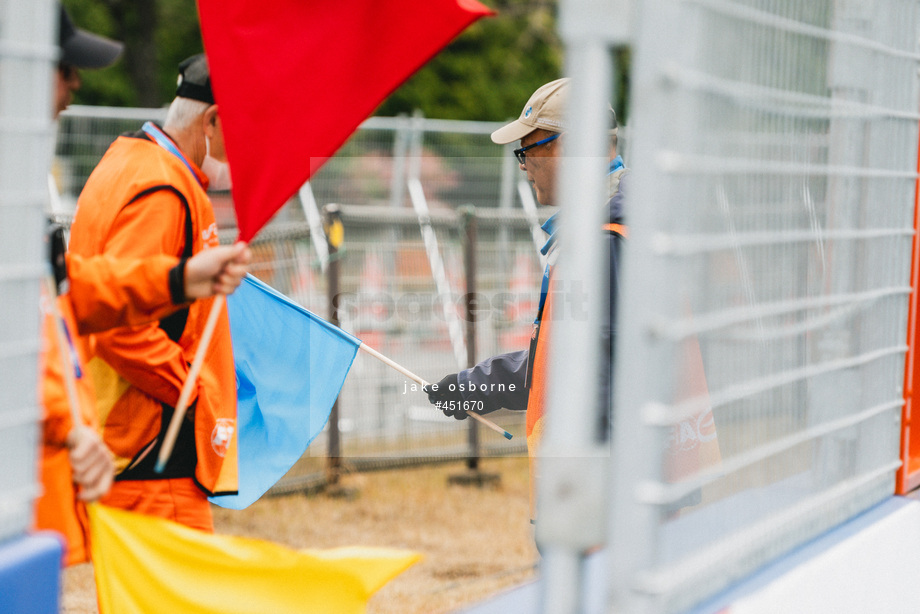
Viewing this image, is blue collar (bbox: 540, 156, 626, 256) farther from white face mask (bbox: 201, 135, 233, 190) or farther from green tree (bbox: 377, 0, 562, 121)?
green tree (bbox: 377, 0, 562, 121)

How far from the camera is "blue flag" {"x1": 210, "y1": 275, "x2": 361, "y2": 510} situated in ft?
10.5

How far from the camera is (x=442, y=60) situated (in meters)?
23.0

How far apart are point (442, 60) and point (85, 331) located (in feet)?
71.4

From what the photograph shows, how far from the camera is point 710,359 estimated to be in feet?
5.12

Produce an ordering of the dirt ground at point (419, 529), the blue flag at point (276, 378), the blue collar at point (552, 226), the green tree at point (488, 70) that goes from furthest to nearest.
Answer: the green tree at point (488, 70) < the dirt ground at point (419, 529) < the blue flag at point (276, 378) < the blue collar at point (552, 226)

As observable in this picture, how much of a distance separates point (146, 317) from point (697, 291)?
54.9 inches

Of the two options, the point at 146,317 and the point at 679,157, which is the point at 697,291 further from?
the point at 146,317

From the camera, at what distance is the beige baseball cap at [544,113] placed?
10.1ft

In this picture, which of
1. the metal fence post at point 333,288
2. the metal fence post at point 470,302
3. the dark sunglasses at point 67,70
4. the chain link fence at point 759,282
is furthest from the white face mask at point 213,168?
the metal fence post at point 470,302

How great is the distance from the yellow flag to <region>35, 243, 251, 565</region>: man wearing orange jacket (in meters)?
0.09

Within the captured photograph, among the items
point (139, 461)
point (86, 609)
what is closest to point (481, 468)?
point (86, 609)

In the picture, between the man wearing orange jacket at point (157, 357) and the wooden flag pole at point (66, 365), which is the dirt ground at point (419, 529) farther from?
the wooden flag pole at point (66, 365)

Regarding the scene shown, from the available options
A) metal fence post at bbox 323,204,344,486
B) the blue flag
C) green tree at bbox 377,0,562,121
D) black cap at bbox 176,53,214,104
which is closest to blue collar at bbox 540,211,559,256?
the blue flag

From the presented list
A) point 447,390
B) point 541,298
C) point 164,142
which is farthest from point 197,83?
point 447,390
